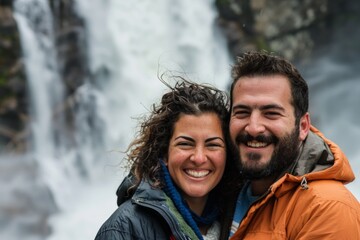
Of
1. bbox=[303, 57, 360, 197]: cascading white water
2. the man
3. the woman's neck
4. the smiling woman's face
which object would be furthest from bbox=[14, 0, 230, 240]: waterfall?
the man

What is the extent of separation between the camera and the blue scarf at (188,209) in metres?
2.44

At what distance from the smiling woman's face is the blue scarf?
0.14 ft

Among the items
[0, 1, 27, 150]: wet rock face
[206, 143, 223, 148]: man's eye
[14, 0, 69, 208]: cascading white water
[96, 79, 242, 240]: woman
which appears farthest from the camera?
[14, 0, 69, 208]: cascading white water

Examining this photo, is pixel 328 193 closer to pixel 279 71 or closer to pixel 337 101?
pixel 279 71

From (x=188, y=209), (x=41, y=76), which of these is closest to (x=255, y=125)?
(x=188, y=209)

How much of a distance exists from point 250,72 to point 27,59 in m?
9.48

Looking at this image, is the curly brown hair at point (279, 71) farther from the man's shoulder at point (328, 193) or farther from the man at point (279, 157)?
the man's shoulder at point (328, 193)

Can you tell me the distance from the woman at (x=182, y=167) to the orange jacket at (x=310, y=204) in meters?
0.29

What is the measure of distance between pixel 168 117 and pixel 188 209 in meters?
0.46

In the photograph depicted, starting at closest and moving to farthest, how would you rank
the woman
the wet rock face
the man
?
the man < the woman < the wet rock face

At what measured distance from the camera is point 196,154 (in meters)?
2.52

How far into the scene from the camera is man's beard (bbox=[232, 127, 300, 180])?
242 centimetres

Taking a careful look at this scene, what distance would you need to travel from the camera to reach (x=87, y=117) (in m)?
11.6

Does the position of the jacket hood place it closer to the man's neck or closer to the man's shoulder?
the man's shoulder
